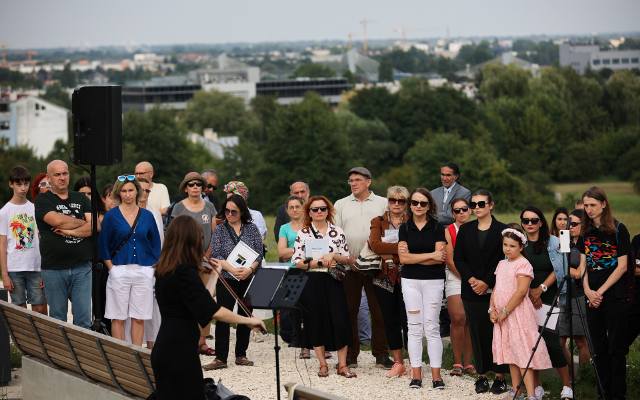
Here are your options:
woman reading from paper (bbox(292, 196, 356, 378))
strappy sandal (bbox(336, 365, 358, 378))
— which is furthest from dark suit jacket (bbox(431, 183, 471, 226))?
strappy sandal (bbox(336, 365, 358, 378))

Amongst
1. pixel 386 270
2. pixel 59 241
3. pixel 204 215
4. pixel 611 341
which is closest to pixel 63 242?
pixel 59 241

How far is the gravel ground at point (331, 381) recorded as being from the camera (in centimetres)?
1054

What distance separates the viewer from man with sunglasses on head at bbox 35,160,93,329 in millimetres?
11258

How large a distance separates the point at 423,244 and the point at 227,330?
7.19ft

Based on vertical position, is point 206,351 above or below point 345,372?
below

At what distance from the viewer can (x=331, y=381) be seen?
11094mm

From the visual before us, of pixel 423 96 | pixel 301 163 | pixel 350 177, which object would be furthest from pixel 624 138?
pixel 350 177

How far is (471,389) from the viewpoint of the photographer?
1062 cm

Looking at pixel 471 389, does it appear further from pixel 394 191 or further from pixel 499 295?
pixel 394 191

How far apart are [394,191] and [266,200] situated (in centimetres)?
6808

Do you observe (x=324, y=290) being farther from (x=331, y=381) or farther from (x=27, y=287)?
(x=27, y=287)

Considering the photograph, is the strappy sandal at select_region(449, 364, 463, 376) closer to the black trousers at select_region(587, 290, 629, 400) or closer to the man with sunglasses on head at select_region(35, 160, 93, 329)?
the black trousers at select_region(587, 290, 629, 400)

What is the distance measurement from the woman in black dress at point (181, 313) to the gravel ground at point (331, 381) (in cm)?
322

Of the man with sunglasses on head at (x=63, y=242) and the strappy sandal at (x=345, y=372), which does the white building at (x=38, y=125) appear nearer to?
the man with sunglasses on head at (x=63, y=242)
